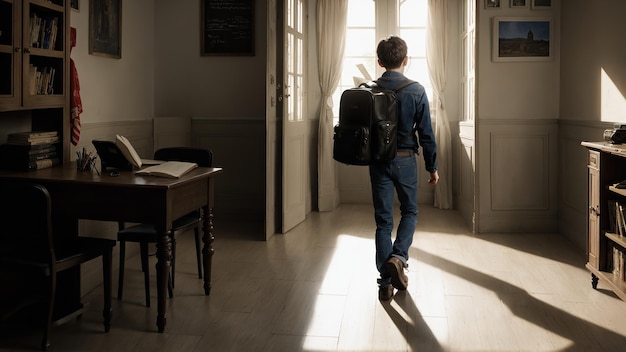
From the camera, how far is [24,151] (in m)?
3.55

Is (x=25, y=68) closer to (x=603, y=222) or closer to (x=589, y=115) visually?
(x=603, y=222)

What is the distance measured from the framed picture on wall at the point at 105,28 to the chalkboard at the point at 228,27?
132cm

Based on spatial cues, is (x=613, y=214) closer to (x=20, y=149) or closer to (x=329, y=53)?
(x=20, y=149)

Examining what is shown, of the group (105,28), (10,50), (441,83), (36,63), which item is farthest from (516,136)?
(10,50)

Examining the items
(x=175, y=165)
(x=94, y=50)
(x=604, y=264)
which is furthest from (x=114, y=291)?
(x=604, y=264)

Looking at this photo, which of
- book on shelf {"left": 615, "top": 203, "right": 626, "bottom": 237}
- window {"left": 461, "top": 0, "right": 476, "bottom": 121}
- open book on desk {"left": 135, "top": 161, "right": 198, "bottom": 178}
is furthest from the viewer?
window {"left": 461, "top": 0, "right": 476, "bottom": 121}

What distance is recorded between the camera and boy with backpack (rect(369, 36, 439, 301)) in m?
4.01

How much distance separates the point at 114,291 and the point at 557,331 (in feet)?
8.89

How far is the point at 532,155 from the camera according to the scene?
19.8 ft

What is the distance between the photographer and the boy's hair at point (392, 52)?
4023 millimetres

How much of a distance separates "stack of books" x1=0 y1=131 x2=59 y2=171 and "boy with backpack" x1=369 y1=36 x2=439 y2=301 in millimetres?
1945

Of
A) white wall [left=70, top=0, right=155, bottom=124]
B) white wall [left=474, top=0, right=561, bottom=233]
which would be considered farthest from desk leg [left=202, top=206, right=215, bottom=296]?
white wall [left=474, top=0, right=561, bottom=233]

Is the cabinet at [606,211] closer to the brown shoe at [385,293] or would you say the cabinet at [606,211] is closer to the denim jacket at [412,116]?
the denim jacket at [412,116]

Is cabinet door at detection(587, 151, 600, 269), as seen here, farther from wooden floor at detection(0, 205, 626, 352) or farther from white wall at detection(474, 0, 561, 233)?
white wall at detection(474, 0, 561, 233)
